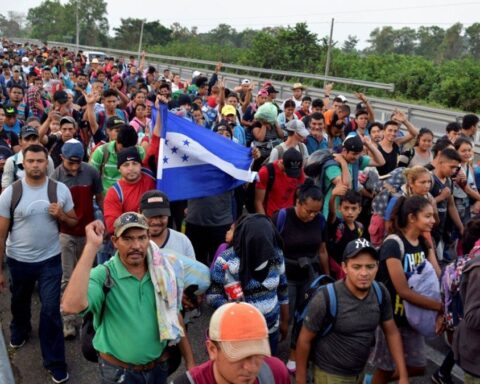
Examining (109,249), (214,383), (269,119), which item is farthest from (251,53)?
(214,383)

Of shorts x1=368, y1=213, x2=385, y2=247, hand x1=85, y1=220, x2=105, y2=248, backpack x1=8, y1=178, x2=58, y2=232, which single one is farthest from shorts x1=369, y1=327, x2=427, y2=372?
backpack x1=8, y1=178, x2=58, y2=232

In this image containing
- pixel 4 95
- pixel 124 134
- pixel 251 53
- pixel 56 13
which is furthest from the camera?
pixel 56 13

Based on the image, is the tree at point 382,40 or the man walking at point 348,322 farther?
the tree at point 382,40

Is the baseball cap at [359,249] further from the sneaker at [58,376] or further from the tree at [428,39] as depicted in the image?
the tree at [428,39]

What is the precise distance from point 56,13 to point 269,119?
103027mm

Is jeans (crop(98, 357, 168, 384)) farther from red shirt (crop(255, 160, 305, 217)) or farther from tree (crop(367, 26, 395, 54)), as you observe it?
tree (crop(367, 26, 395, 54))

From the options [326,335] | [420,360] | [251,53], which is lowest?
[420,360]

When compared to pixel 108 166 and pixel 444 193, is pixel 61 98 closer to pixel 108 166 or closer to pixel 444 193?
pixel 108 166

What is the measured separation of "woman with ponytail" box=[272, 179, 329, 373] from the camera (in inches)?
188

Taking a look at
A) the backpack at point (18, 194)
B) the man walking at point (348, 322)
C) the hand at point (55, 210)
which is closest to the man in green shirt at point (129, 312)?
the man walking at point (348, 322)

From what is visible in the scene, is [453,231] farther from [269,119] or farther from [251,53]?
[251,53]

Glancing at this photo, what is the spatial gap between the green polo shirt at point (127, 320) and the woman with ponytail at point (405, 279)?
1.77 meters

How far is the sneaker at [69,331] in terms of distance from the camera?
5.47 meters

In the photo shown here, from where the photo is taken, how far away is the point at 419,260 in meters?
4.21
